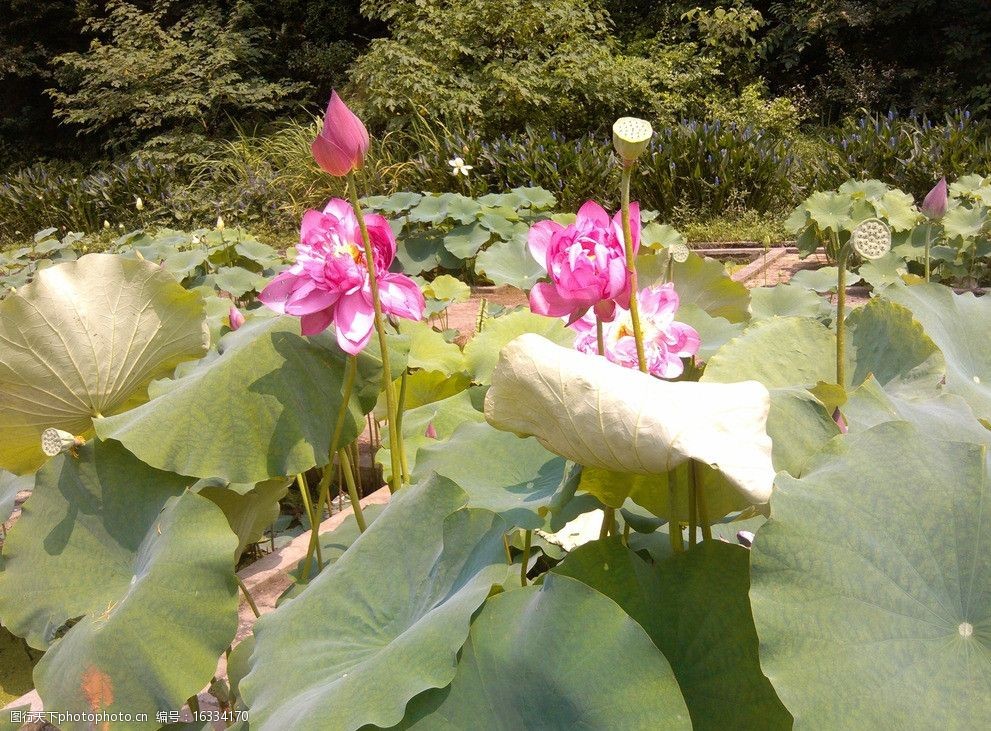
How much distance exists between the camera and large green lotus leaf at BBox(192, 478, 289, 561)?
103cm

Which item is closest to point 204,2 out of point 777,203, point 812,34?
point 812,34

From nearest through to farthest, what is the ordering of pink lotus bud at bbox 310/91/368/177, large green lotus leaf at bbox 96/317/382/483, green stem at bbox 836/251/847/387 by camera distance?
green stem at bbox 836/251/847/387
pink lotus bud at bbox 310/91/368/177
large green lotus leaf at bbox 96/317/382/483

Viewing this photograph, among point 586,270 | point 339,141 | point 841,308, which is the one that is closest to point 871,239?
point 841,308

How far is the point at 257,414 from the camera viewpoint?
0.94 m

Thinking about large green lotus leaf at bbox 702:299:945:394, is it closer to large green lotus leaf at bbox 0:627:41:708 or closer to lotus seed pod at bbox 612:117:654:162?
lotus seed pod at bbox 612:117:654:162

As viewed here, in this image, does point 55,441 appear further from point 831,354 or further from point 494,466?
point 831,354

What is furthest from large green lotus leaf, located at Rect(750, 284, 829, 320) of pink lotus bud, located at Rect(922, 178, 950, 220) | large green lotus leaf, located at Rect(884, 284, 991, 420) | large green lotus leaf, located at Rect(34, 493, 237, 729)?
large green lotus leaf, located at Rect(34, 493, 237, 729)

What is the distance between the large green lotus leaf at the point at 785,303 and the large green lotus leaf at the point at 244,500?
861mm

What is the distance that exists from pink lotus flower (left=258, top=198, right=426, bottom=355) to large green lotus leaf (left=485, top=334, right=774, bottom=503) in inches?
12.9

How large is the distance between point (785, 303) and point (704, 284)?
0.20 metres

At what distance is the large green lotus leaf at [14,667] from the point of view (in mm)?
1678

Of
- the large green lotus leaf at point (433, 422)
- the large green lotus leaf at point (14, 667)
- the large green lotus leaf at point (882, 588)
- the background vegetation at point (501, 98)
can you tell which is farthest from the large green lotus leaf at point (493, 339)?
the background vegetation at point (501, 98)

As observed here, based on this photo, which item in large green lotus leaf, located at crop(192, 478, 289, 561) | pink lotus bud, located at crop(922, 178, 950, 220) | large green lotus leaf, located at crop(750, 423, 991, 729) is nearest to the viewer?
large green lotus leaf, located at crop(750, 423, 991, 729)

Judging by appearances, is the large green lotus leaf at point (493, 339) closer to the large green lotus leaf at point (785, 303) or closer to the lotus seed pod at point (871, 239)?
the large green lotus leaf at point (785, 303)
